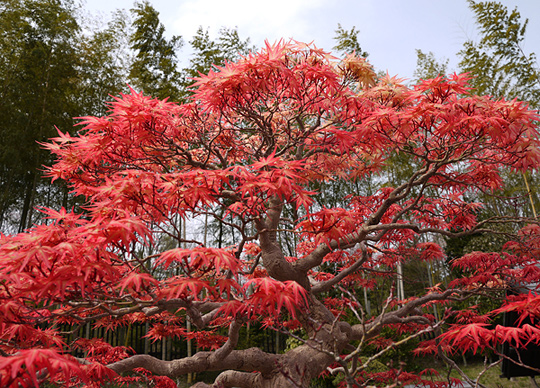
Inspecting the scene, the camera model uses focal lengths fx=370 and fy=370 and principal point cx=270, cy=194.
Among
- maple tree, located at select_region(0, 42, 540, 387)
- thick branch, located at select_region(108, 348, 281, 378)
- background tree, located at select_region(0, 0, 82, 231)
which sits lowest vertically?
thick branch, located at select_region(108, 348, 281, 378)

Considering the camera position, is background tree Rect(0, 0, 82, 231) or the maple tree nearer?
the maple tree

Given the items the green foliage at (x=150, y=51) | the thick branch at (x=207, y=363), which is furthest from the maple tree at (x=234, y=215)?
the green foliage at (x=150, y=51)

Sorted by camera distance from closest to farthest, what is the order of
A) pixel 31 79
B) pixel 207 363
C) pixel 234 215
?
1. pixel 234 215
2. pixel 207 363
3. pixel 31 79

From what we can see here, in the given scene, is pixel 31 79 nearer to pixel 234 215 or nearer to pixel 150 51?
pixel 150 51

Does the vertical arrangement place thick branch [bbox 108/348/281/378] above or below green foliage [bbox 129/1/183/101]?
below

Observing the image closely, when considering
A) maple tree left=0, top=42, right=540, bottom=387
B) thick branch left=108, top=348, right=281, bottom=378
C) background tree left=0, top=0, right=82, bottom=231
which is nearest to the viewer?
maple tree left=0, top=42, right=540, bottom=387

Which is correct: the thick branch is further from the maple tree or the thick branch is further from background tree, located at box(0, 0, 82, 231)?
background tree, located at box(0, 0, 82, 231)

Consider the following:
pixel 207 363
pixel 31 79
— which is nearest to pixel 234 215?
pixel 207 363

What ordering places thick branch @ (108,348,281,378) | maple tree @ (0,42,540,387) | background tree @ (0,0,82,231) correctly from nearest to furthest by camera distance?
1. maple tree @ (0,42,540,387)
2. thick branch @ (108,348,281,378)
3. background tree @ (0,0,82,231)

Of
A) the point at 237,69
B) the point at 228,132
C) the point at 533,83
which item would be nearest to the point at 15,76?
the point at 228,132

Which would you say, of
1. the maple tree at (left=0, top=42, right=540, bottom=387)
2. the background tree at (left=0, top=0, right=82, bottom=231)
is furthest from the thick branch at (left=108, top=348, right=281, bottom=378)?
the background tree at (left=0, top=0, right=82, bottom=231)

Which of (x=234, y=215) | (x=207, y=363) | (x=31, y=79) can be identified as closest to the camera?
(x=234, y=215)

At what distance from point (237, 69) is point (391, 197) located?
1610mm

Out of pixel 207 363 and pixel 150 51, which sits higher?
pixel 150 51
